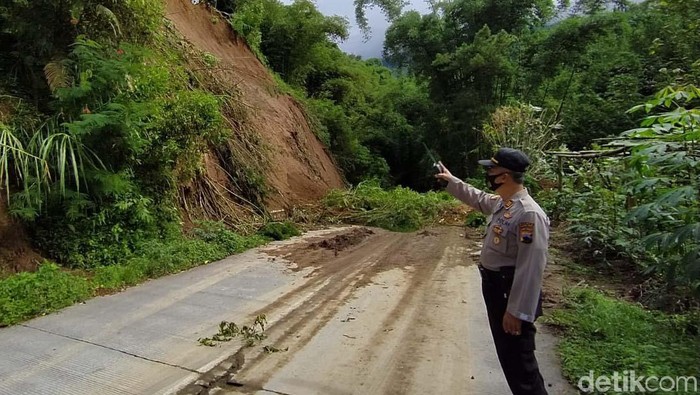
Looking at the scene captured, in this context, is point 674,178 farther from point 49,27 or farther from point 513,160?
point 49,27

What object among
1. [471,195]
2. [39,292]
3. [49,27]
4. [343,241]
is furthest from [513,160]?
[49,27]

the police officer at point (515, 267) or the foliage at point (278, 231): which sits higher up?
the police officer at point (515, 267)

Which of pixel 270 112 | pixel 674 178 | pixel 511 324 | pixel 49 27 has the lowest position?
pixel 511 324

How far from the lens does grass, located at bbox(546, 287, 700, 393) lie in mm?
3051

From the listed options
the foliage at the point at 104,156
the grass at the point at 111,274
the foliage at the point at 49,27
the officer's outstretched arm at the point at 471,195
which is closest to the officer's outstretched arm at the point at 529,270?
the officer's outstretched arm at the point at 471,195

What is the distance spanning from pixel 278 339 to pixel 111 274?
2.44 metres

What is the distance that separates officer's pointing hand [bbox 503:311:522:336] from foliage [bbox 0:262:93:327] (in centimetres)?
394

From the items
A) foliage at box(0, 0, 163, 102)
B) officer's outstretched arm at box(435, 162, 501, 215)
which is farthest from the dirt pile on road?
officer's outstretched arm at box(435, 162, 501, 215)

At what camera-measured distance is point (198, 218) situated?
763 centimetres

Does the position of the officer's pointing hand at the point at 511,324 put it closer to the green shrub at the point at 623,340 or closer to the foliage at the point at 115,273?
the green shrub at the point at 623,340

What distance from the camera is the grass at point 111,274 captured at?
4267 millimetres

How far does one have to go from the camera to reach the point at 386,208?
10945mm

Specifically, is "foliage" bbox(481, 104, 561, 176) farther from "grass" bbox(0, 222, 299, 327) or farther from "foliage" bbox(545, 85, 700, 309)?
"grass" bbox(0, 222, 299, 327)

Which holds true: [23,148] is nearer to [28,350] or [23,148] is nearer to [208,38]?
[28,350]
